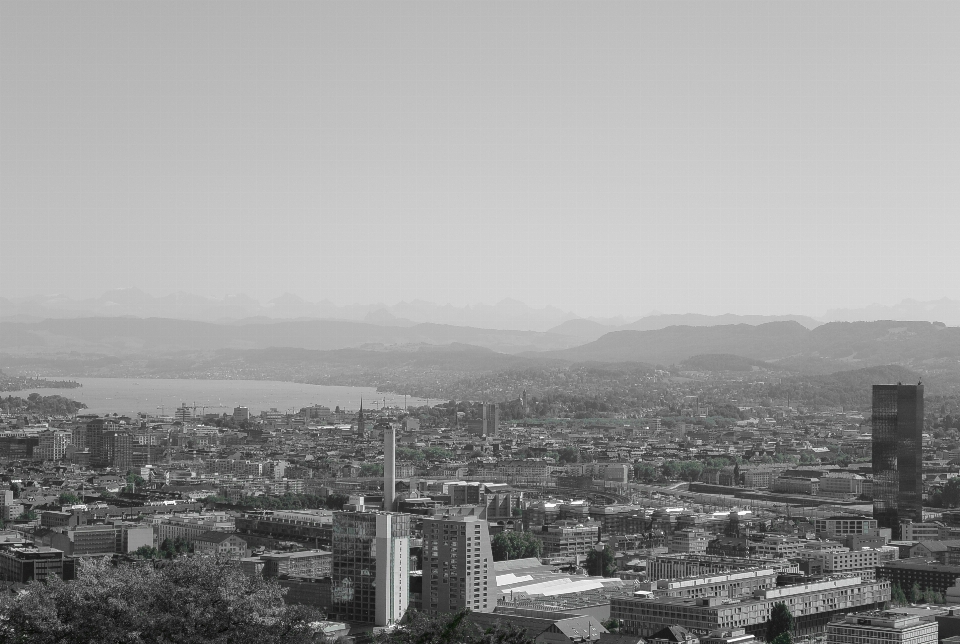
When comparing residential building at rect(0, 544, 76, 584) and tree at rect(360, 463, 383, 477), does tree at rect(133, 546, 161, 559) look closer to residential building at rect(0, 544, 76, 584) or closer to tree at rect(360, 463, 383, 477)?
residential building at rect(0, 544, 76, 584)

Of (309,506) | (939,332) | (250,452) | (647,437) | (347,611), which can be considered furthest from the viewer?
(939,332)

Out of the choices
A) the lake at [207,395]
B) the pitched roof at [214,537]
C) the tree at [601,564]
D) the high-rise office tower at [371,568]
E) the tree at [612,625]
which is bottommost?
the lake at [207,395]

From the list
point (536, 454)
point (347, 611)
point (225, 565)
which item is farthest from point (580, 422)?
point (225, 565)

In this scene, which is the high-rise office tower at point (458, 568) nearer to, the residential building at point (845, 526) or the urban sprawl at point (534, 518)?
the urban sprawl at point (534, 518)

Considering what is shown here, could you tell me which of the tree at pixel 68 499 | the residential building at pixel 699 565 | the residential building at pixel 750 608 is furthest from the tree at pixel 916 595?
the tree at pixel 68 499

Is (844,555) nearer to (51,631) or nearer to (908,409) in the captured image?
(908,409)

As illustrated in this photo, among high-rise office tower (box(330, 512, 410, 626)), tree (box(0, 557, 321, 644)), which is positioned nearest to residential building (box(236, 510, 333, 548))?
high-rise office tower (box(330, 512, 410, 626))

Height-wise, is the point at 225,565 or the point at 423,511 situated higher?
the point at 225,565
